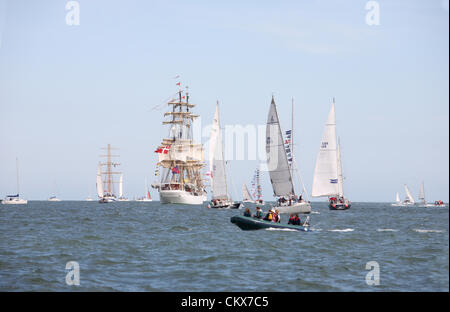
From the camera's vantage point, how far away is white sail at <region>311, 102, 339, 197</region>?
88.5m

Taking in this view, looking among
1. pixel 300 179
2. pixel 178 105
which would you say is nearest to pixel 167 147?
pixel 178 105

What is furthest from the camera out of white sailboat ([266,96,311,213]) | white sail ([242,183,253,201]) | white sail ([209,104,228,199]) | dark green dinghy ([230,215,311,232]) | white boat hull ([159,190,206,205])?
white sail ([242,183,253,201])

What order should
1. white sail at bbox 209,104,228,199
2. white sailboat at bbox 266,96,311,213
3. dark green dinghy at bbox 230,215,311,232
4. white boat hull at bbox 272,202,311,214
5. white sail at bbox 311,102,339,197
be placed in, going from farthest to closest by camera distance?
white sail at bbox 209,104,228,199
white sail at bbox 311,102,339,197
white sailboat at bbox 266,96,311,213
white boat hull at bbox 272,202,311,214
dark green dinghy at bbox 230,215,311,232

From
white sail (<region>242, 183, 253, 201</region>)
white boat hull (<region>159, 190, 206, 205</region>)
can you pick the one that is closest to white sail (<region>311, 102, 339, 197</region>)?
white boat hull (<region>159, 190, 206, 205</region>)

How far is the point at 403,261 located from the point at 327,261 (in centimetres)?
379

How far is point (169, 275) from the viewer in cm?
2375

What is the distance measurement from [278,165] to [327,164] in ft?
70.9

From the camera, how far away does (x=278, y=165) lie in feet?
229

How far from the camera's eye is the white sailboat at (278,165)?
2741 inches

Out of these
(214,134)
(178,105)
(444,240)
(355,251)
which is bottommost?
(355,251)

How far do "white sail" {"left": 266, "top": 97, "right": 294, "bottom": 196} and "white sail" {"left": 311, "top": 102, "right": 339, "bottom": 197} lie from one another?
20.5 meters

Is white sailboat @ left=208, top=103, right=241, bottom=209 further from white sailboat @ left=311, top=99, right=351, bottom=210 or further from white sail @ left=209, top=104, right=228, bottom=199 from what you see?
white sailboat @ left=311, top=99, right=351, bottom=210

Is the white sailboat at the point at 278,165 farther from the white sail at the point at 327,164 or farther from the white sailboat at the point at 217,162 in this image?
the white sailboat at the point at 217,162
